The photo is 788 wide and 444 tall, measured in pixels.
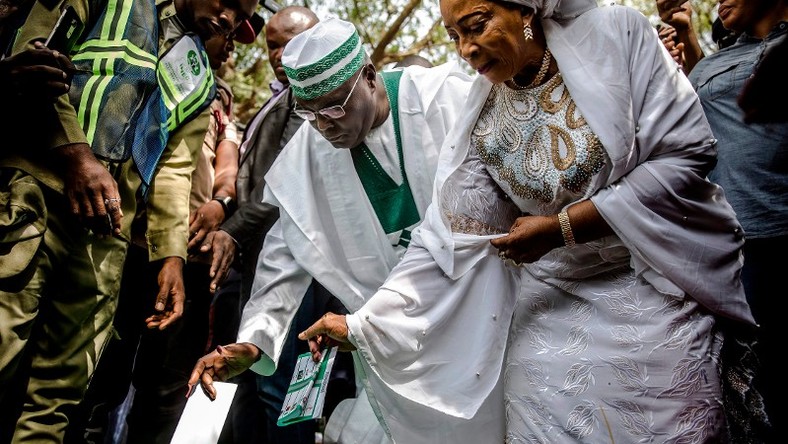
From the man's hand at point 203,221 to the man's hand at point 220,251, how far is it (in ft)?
0.15

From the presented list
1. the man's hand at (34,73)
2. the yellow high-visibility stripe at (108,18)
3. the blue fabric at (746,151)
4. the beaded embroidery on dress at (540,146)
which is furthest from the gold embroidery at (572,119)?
the yellow high-visibility stripe at (108,18)

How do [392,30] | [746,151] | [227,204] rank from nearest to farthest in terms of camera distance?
[746,151]
[227,204]
[392,30]

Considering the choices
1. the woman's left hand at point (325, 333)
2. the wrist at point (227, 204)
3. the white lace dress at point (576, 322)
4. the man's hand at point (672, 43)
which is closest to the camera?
the white lace dress at point (576, 322)

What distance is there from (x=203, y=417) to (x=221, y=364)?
0.24 m

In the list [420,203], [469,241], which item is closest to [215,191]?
[420,203]

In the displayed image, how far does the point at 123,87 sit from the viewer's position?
104 inches

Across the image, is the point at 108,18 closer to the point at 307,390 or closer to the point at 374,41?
the point at 307,390

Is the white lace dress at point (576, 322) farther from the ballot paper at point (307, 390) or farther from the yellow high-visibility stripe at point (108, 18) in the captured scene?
the yellow high-visibility stripe at point (108, 18)

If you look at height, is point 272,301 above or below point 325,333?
below

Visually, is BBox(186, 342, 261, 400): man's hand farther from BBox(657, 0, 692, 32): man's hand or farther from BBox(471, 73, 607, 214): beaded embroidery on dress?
BBox(657, 0, 692, 32): man's hand

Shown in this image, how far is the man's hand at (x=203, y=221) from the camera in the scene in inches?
131

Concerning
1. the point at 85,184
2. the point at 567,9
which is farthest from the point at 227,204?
the point at 567,9

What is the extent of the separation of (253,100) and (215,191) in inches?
186

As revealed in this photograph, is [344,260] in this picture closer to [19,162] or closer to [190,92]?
[190,92]
